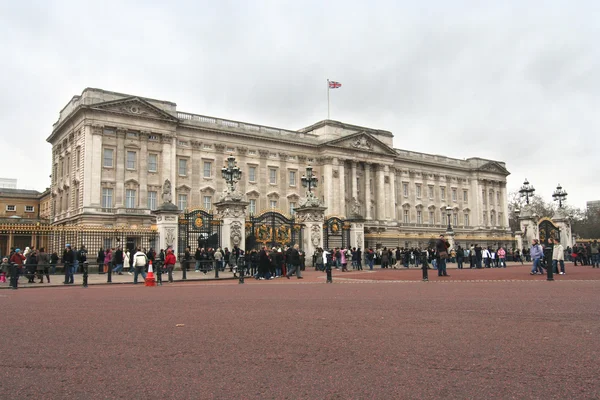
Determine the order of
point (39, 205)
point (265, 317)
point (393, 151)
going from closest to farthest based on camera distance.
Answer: point (265, 317)
point (393, 151)
point (39, 205)

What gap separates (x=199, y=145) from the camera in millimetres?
58969

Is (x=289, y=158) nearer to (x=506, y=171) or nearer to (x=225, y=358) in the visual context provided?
(x=506, y=171)

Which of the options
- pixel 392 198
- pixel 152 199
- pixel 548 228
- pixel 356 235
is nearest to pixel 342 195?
pixel 392 198

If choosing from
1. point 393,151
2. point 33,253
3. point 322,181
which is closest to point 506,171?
point 393,151

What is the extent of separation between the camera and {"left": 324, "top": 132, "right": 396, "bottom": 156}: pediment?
68713 mm

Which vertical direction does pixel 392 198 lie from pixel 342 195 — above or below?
above

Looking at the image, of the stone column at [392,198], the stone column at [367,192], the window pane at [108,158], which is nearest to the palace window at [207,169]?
the window pane at [108,158]

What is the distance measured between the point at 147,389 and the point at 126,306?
7.05 m

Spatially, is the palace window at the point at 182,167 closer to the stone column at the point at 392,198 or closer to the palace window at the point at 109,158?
the palace window at the point at 109,158

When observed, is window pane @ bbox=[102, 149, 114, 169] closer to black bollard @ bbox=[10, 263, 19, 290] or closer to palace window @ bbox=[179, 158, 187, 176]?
palace window @ bbox=[179, 158, 187, 176]

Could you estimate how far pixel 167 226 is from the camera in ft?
86.9

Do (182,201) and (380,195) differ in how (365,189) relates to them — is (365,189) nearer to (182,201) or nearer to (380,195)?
(380,195)

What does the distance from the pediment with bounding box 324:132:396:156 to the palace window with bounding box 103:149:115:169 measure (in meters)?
26.4

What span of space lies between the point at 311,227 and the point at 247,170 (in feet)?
109
